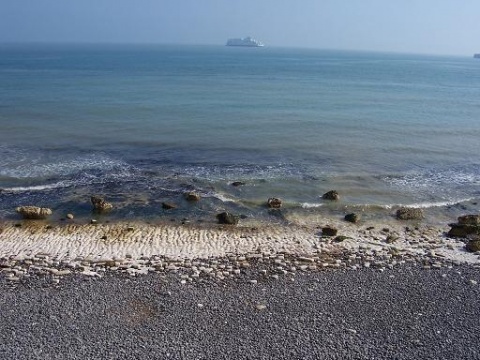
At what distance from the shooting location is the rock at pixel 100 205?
2420 cm

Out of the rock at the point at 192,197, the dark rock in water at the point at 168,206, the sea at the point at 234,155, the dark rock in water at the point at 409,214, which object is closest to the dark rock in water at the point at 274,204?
the sea at the point at 234,155

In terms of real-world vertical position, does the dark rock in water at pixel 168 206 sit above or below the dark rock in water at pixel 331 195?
below

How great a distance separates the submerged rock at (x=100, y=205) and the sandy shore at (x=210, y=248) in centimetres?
176

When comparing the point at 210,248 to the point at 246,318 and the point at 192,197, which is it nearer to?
the point at 246,318

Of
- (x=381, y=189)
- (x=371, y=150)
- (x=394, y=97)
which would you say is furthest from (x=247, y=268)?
(x=394, y=97)

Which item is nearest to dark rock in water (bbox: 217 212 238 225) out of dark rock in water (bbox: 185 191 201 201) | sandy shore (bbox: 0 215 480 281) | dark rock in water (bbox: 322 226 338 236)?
sandy shore (bbox: 0 215 480 281)

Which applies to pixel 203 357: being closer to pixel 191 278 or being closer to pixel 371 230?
pixel 191 278

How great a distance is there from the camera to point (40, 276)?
16812 millimetres

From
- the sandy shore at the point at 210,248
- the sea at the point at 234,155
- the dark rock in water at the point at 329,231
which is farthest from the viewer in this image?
the sea at the point at 234,155

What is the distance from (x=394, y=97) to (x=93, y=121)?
43977 mm

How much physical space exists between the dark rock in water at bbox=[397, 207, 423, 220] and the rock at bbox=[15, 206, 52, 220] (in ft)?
58.2

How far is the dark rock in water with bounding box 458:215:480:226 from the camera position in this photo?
2317 centimetres

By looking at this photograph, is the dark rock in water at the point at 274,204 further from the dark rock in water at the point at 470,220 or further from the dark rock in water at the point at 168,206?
the dark rock in water at the point at 470,220

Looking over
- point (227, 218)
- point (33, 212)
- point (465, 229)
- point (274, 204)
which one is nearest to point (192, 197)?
point (227, 218)
